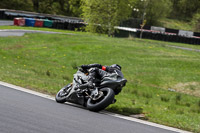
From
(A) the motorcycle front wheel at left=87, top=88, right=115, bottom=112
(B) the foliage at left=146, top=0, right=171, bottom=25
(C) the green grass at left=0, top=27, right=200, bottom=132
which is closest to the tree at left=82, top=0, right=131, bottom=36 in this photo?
(C) the green grass at left=0, top=27, right=200, bottom=132

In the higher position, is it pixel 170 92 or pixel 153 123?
pixel 153 123

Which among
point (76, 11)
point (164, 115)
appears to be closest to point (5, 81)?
point (164, 115)

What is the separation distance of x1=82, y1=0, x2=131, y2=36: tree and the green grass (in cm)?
1412

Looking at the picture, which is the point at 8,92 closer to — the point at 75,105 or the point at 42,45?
the point at 75,105

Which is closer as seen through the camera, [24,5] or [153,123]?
[153,123]

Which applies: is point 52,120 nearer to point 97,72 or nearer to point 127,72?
point 97,72

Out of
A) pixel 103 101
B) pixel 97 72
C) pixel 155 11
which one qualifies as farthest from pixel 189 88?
pixel 155 11

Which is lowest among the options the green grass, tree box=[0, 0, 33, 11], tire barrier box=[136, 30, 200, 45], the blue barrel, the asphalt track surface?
tire barrier box=[136, 30, 200, 45]

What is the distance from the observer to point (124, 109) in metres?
8.80

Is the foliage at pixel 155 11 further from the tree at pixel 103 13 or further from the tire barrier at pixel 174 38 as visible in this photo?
the tree at pixel 103 13

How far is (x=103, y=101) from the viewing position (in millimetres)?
7555

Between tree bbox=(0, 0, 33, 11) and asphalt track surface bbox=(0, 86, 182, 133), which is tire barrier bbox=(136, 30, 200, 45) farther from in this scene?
asphalt track surface bbox=(0, 86, 182, 133)

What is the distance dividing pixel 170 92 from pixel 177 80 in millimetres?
2352

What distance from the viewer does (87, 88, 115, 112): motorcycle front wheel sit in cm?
752
